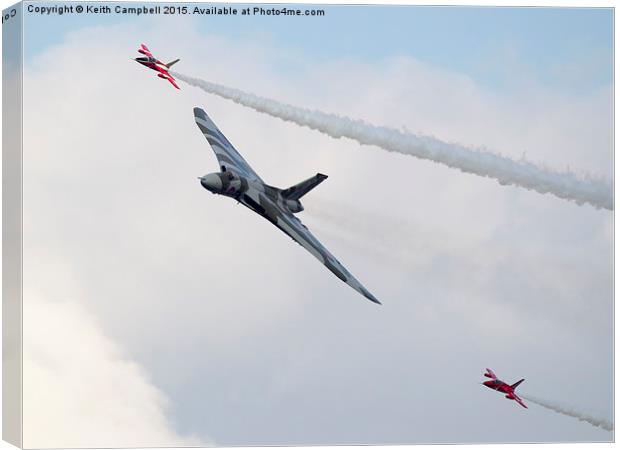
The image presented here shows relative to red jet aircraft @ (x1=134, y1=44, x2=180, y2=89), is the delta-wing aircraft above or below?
below

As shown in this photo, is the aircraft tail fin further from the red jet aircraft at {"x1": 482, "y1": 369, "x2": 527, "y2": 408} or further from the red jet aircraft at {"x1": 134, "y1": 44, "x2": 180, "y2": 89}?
the red jet aircraft at {"x1": 482, "y1": 369, "x2": 527, "y2": 408}

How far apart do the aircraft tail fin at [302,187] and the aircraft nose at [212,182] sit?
2.61 metres

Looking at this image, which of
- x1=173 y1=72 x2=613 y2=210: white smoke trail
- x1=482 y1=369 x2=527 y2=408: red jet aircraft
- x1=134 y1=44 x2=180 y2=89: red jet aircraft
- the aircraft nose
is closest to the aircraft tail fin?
x1=173 y1=72 x2=613 y2=210: white smoke trail

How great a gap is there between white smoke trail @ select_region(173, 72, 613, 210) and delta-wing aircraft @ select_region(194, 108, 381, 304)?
2.01 metres

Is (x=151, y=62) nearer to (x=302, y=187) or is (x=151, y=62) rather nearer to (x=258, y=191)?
(x=258, y=191)

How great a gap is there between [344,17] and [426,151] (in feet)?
19.9

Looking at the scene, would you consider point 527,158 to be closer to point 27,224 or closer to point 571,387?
point 571,387

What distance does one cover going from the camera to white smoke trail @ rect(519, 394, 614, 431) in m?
61.7

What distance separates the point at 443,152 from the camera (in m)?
61.5

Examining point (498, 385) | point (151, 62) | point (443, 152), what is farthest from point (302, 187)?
point (498, 385)

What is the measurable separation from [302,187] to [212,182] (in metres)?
3.46

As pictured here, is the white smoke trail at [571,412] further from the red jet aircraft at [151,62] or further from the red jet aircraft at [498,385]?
the red jet aircraft at [151,62]

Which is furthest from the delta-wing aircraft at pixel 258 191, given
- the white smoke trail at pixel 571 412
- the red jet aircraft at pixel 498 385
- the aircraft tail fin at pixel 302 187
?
the white smoke trail at pixel 571 412

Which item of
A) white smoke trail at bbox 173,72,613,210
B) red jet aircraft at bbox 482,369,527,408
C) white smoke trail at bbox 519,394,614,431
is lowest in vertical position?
white smoke trail at bbox 519,394,614,431
